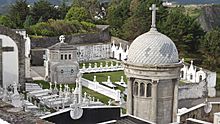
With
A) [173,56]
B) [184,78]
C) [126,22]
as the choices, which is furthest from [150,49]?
[126,22]

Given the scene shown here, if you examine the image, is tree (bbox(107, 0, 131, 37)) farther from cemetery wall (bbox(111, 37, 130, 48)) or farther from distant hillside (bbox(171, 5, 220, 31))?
distant hillside (bbox(171, 5, 220, 31))

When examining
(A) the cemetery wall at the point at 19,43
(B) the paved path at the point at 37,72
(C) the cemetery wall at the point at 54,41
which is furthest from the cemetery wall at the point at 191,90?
(C) the cemetery wall at the point at 54,41

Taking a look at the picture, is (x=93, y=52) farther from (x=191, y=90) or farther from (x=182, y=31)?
(x=191, y=90)

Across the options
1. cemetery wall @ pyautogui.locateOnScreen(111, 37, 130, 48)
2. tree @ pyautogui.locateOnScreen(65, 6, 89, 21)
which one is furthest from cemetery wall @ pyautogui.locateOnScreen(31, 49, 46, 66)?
tree @ pyautogui.locateOnScreen(65, 6, 89, 21)

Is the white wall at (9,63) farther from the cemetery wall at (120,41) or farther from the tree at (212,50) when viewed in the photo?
the tree at (212,50)

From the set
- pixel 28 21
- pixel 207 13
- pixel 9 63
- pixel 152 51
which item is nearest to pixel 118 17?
pixel 28 21

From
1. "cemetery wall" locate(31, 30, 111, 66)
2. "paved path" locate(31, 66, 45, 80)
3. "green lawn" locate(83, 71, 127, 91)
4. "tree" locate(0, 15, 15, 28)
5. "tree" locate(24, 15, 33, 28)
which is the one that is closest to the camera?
"green lawn" locate(83, 71, 127, 91)
